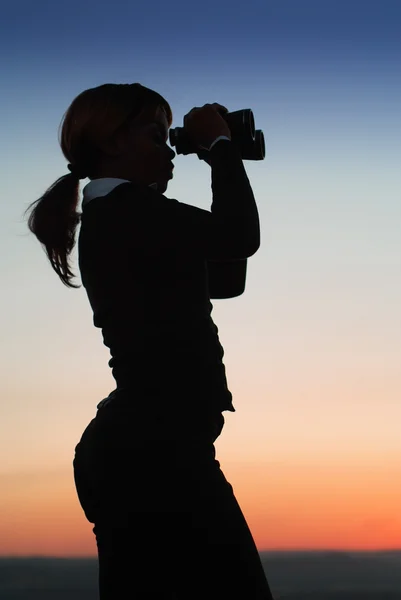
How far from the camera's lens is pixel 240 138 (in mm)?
2078

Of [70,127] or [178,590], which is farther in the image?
[70,127]

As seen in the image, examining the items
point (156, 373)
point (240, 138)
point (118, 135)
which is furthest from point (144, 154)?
point (156, 373)

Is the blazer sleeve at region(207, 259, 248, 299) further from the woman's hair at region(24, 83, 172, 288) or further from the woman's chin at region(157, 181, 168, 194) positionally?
the woman's hair at region(24, 83, 172, 288)

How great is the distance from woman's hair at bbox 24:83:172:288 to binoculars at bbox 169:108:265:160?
9cm

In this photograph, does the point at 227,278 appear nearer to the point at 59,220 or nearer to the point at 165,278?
the point at 165,278

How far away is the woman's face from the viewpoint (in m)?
2.00

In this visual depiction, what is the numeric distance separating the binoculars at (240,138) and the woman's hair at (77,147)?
0.30 ft

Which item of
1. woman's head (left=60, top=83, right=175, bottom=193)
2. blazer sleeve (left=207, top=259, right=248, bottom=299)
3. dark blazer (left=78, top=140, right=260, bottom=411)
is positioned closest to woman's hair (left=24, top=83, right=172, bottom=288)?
woman's head (left=60, top=83, right=175, bottom=193)

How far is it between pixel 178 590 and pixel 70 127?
105cm

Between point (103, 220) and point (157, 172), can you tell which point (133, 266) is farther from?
point (157, 172)

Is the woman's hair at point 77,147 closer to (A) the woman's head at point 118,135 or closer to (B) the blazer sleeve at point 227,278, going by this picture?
(A) the woman's head at point 118,135

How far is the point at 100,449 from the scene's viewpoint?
179cm

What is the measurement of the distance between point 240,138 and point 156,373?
63cm

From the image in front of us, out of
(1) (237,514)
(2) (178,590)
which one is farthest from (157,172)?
(2) (178,590)
